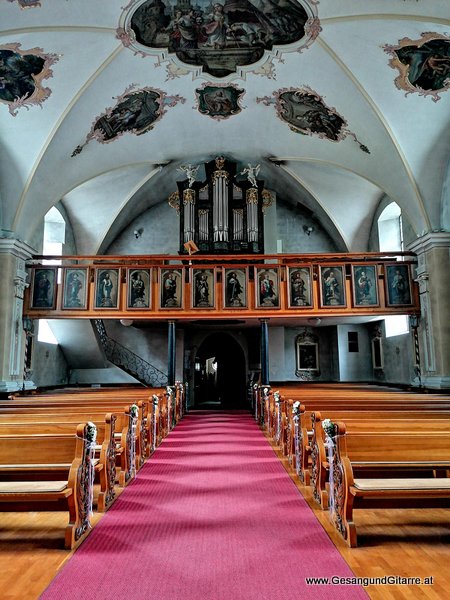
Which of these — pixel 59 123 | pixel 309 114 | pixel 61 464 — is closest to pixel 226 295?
pixel 309 114

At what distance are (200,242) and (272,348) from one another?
565 centimetres

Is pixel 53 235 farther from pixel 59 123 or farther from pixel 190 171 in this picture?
pixel 59 123

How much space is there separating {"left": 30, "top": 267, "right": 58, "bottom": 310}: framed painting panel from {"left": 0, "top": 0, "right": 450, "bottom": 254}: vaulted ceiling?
3.60 feet

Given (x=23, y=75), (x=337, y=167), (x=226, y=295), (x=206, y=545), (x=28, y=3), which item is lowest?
(x=206, y=545)

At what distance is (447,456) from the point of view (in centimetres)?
444

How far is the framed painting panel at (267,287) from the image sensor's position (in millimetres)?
14094

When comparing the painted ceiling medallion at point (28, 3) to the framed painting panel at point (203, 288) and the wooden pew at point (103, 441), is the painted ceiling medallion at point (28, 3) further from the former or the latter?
the framed painting panel at point (203, 288)

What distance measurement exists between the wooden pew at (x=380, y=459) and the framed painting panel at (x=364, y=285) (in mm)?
9569

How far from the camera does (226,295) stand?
46.4 feet

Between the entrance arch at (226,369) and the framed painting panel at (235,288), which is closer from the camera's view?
the framed painting panel at (235,288)

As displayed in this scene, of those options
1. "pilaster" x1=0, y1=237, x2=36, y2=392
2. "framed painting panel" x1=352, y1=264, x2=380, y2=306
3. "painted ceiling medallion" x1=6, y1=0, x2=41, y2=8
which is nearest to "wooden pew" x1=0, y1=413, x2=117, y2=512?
"painted ceiling medallion" x1=6, y1=0, x2=41, y2=8

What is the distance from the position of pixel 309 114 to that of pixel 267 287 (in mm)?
4942

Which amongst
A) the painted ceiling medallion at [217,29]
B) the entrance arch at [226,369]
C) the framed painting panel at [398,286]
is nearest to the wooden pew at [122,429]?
the painted ceiling medallion at [217,29]

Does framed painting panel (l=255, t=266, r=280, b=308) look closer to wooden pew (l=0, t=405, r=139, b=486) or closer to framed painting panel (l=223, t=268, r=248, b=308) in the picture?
framed painting panel (l=223, t=268, r=248, b=308)
